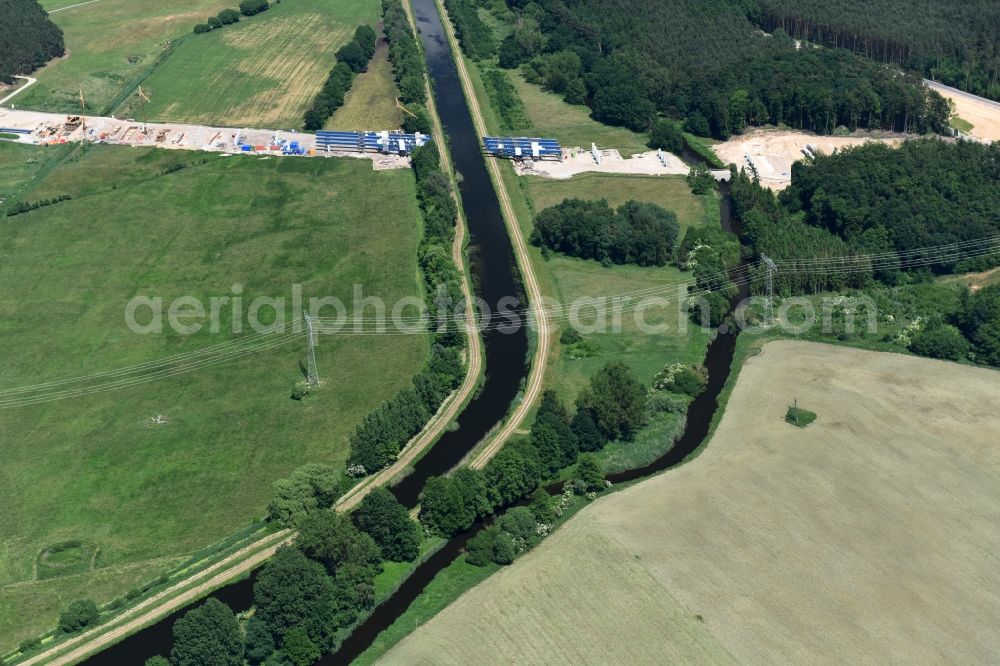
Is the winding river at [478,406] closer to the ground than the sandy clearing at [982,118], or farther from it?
farther from it

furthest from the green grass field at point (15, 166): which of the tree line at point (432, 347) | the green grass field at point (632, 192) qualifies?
the green grass field at point (632, 192)

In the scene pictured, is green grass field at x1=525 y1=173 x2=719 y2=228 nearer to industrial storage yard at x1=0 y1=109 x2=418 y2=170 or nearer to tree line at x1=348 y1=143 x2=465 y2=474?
tree line at x1=348 y1=143 x2=465 y2=474

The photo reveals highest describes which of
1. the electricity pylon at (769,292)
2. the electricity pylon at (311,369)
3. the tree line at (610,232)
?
the electricity pylon at (311,369)

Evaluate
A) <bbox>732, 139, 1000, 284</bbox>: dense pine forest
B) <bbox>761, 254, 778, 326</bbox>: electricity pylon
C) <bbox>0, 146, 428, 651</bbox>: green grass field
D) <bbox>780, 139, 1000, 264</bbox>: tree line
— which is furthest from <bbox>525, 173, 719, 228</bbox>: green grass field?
<bbox>761, 254, 778, 326</bbox>: electricity pylon

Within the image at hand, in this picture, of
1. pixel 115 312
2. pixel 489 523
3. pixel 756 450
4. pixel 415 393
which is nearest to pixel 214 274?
pixel 115 312

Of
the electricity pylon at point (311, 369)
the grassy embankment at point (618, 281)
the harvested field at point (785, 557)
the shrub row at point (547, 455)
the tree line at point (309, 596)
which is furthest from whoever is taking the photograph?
the electricity pylon at point (311, 369)

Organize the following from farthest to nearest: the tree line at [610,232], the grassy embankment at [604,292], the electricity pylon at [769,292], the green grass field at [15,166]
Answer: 1. the green grass field at [15,166]
2. the tree line at [610,232]
3. the electricity pylon at [769,292]
4. the grassy embankment at [604,292]

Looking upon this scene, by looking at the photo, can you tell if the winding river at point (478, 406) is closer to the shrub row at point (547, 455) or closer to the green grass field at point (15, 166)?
the shrub row at point (547, 455)
